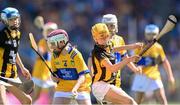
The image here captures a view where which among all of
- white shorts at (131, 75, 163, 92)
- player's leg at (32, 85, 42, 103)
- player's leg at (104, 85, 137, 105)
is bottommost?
player's leg at (32, 85, 42, 103)

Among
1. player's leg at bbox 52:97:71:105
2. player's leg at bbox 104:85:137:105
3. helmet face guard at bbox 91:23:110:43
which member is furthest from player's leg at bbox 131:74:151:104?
player's leg at bbox 52:97:71:105

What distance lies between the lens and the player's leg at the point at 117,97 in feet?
37.9

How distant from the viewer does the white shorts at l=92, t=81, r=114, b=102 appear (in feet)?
38.6

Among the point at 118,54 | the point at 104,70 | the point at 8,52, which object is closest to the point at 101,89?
the point at 104,70

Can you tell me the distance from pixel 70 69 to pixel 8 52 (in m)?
1.29

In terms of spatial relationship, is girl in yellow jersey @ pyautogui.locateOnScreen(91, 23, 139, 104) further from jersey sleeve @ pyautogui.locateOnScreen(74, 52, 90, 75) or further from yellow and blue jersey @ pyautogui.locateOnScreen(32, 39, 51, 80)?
yellow and blue jersey @ pyautogui.locateOnScreen(32, 39, 51, 80)

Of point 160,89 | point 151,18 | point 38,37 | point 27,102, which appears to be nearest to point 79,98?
point 27,102

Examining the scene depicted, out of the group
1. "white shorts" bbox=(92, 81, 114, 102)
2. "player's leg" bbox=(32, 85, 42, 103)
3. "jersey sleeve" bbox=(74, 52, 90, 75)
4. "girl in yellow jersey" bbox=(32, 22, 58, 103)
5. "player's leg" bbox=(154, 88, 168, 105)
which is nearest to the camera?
"jersey sleeve" bbox=(74, 52, 90, 75)

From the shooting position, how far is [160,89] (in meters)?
15.3

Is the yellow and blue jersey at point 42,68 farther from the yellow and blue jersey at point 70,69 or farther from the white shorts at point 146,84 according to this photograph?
the yellow and blue jersey at point 70,69

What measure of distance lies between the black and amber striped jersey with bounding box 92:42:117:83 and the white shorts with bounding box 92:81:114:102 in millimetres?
79

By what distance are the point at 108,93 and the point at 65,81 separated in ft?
2.50

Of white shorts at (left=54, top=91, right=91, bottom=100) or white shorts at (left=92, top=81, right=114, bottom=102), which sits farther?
white shorts at (left=92, top=81, right=114, bottom=102)

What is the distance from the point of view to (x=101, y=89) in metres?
11.8
